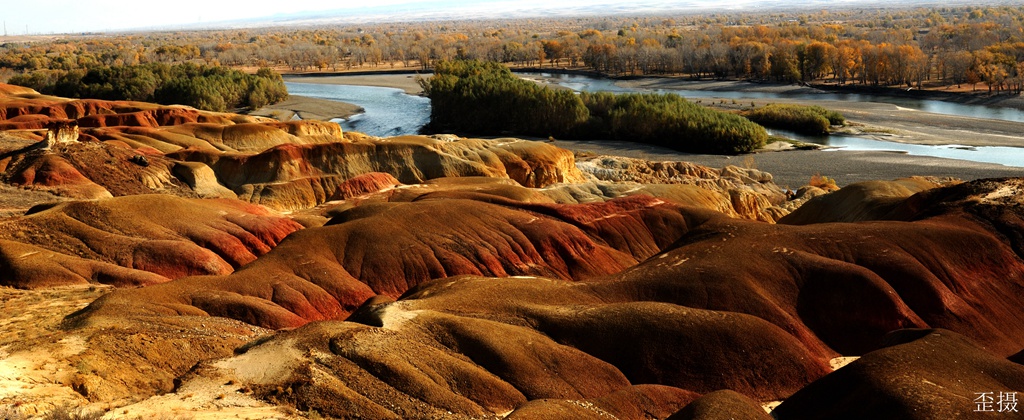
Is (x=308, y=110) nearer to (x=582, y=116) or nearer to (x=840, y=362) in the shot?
(x=582, y=116)

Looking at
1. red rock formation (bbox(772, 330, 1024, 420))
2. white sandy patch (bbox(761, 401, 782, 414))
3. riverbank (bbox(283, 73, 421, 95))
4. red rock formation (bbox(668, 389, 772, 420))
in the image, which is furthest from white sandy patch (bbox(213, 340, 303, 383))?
riverbank (bbox(283, 73, 421, 95))

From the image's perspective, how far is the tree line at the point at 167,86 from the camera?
126 m

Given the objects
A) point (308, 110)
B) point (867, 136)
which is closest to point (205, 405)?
point (867, 136)

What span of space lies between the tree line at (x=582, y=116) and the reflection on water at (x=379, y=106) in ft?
15.7

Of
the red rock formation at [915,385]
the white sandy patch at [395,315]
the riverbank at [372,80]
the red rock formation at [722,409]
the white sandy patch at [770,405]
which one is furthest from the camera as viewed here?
the riverbank at [372,80]

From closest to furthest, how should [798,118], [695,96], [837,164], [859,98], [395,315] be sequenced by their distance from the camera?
[395,315] → [837,164] → [798,118] → [859,98] → [695,96]

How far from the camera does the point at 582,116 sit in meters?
106

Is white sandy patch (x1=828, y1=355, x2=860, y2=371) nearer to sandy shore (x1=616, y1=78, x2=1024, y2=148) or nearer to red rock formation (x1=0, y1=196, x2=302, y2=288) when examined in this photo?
red rock formation (x1=0, y1=196, x2=302, y2=288)

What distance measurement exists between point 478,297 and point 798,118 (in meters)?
83.7

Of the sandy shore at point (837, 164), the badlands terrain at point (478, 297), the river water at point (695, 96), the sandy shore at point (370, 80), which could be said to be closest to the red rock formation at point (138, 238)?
the badlands terrain at point (478, 297)

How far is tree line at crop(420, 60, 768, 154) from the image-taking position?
9438 centimetres

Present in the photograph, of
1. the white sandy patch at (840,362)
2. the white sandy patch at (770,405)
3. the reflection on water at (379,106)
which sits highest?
the reflection on water at (379,106)

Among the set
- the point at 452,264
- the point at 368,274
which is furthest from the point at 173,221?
the point at 452,264

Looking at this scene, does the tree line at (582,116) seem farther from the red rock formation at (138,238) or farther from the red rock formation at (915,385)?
the red rock formation at (915,385)
